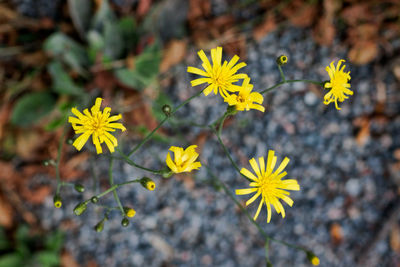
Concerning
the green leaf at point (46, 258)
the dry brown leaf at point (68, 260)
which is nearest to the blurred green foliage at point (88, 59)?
the green leaf at point (46, 258)

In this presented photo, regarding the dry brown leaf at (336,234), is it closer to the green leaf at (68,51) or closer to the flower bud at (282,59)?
the flower bud at (282,59)

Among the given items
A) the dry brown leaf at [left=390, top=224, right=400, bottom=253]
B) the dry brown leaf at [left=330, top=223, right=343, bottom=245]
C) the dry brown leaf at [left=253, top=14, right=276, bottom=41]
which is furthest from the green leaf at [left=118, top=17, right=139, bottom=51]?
the dry brown leaf at [left=390, top=224, right=400, bottom=253]

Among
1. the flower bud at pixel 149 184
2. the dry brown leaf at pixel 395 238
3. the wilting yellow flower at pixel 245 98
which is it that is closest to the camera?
the flower bud at pixel 149 184

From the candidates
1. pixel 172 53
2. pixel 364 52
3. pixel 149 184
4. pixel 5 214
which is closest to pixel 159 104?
pixel 172 53

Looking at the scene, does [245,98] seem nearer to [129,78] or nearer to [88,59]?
[129,78]

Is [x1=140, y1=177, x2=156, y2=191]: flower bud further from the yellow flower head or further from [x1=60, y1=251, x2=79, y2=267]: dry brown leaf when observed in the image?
[x1=60, y1=251, x2=79, y2=267]: dry brown leaf

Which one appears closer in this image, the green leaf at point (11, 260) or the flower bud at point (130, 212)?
the flower bud at point (130, 212)

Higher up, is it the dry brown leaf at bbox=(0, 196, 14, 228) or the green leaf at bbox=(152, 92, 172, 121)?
the green leaf at bbox=(152, 92, 172, 121)
